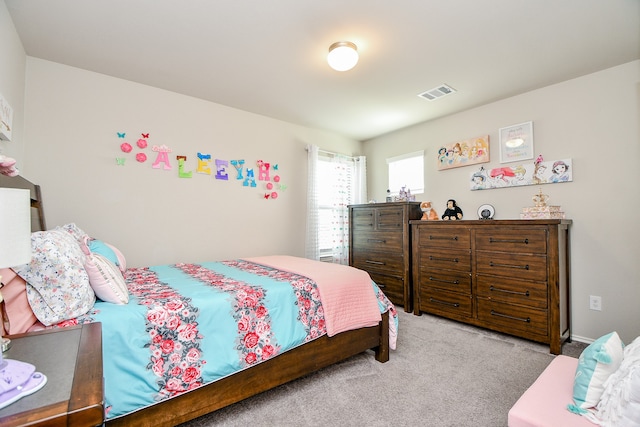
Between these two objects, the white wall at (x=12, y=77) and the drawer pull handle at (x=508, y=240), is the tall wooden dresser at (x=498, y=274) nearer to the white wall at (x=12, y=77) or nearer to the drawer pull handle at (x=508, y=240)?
the drawer pull handle at (x=508, y=240)

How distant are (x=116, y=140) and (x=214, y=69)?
112 cm

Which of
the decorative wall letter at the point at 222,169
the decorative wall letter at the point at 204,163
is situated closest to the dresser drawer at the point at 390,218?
the decorative wall letter at the point at 222,169

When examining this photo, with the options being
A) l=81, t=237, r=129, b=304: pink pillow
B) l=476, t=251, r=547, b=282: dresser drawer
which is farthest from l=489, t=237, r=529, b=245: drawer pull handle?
l=81, t=237, r=129, b=304: pink pillow

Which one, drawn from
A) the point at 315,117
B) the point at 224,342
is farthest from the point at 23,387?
the point at 315,117

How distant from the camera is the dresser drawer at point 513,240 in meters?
2.46

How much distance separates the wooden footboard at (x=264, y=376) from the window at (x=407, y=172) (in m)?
2.19

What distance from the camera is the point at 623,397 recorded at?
0.94 metres

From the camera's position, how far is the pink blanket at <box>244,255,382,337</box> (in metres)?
1.94

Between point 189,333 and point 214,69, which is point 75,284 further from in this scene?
point 214,69

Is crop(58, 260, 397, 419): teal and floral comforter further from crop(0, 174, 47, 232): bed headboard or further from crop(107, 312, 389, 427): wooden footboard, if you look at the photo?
crop(0, 174, 47, 232): bed headboard

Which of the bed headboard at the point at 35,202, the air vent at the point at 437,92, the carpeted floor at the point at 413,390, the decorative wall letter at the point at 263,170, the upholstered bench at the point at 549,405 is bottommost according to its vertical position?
the carpeted floor at the point at 413,390

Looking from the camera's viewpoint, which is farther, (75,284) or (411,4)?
(411,4)

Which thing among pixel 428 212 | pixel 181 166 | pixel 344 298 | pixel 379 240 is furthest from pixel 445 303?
pixel 181 166

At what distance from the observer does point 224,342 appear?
1.53m
